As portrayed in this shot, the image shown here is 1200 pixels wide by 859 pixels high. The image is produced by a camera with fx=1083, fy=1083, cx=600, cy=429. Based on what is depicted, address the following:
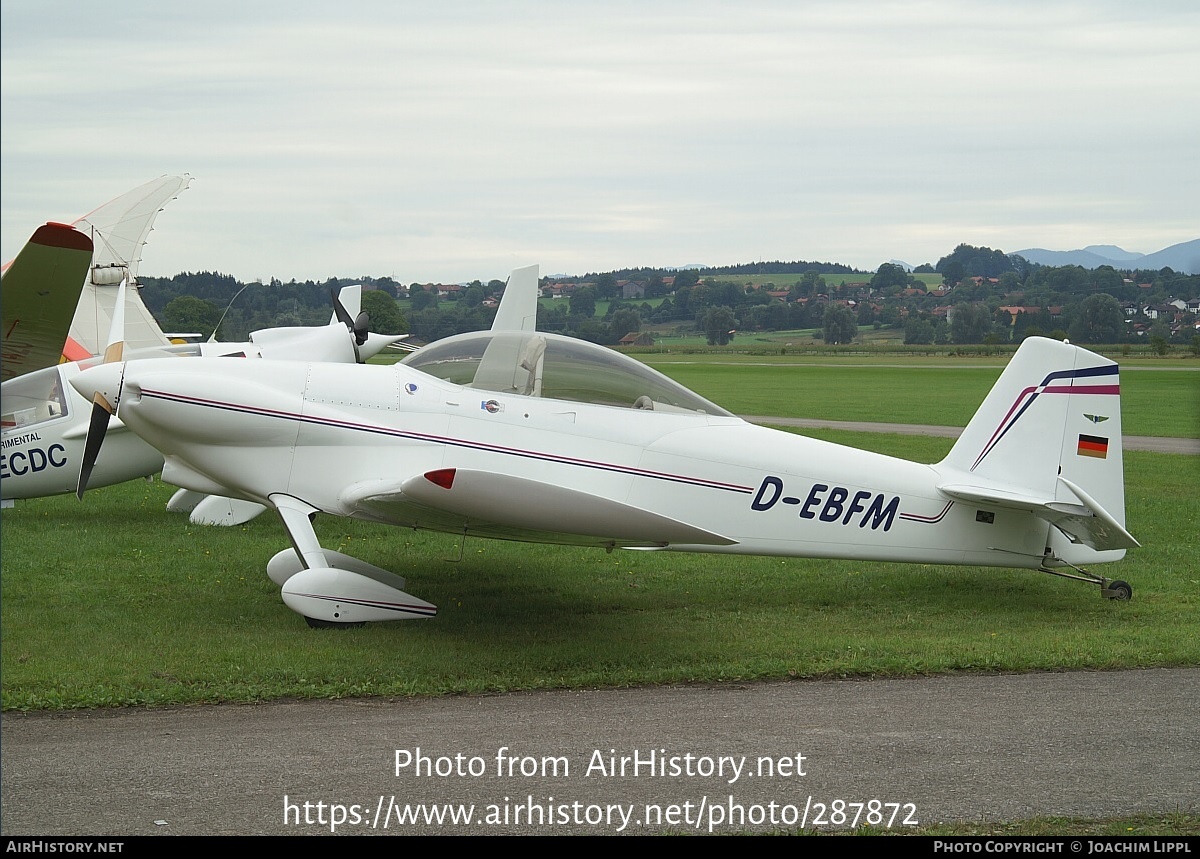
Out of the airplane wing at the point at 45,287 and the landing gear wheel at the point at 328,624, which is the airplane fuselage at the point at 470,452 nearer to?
the landing gear wheel at the point at 328,624

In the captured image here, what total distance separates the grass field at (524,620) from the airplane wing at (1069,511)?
0.61m

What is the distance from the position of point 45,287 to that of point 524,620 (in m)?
4.06

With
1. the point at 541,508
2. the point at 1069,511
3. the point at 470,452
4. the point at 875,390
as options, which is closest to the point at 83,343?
the point at 470,452

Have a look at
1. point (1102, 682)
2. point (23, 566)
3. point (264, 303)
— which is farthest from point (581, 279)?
point (1102, 682)

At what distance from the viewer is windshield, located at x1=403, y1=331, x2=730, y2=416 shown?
315 inches

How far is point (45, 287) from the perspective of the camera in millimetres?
5699

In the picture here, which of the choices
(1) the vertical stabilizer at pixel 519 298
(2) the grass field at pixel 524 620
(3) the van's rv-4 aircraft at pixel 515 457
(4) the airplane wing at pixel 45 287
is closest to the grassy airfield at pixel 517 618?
(2) the grass field at pixel 524 620

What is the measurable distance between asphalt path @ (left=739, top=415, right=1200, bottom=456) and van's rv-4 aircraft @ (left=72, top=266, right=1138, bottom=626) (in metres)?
15.6

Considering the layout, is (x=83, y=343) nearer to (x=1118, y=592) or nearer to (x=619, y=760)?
(x=619, y=760)

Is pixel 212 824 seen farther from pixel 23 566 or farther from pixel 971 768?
pixel 23 566

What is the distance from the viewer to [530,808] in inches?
184

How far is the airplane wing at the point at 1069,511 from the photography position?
26.9ft

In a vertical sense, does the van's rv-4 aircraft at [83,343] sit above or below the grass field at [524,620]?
above

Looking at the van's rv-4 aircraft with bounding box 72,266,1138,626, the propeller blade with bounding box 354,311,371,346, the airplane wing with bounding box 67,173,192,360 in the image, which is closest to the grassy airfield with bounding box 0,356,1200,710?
the van's rv-4 aircraft with bounding box 72,266,1138,626
